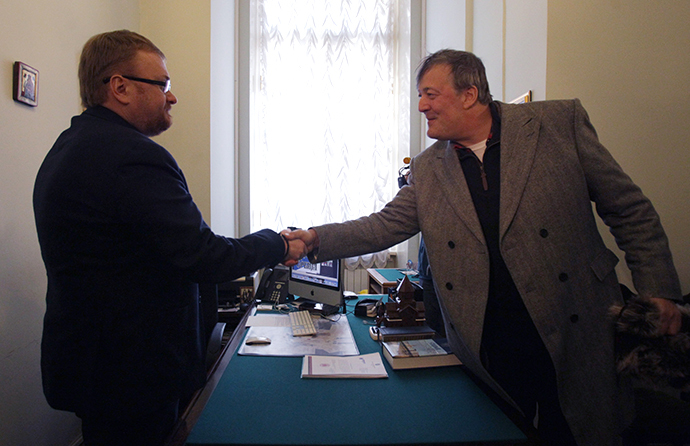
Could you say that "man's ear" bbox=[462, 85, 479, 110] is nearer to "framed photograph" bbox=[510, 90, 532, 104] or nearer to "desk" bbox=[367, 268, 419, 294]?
"framed photograph" bbox=[510, 90, 532, 104]

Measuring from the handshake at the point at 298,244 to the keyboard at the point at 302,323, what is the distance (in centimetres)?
42

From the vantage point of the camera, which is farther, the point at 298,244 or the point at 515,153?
the point at 298,244

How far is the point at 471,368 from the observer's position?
1.25 metres

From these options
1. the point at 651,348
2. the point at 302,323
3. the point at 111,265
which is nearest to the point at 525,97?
the point at 651,348

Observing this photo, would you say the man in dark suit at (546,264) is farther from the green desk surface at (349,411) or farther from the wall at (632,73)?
the wall at (632,73)

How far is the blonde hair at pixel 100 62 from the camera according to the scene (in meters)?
1.16

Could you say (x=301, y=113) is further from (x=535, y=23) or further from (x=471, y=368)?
(x=471, y=368)

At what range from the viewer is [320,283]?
2244 mm

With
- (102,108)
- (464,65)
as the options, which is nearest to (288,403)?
(102,108)

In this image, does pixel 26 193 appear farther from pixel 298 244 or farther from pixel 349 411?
pixel 349 411

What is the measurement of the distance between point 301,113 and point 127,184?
3.19 meters

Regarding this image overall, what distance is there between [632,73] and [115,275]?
2.58 meters

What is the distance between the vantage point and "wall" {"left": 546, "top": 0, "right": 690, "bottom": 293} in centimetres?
202

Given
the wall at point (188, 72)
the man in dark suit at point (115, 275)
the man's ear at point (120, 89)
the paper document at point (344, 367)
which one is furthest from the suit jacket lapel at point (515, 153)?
the wall at point (188, 72)
